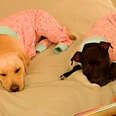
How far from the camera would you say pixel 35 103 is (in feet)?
4.14

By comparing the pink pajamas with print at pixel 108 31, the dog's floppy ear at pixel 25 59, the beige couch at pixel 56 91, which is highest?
the pink pajamas with print at pixel 108 31

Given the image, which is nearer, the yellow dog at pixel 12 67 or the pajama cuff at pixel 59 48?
the yellow dog at pixel 12 67

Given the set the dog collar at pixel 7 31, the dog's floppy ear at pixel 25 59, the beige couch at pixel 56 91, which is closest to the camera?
the beige couch at pixel 56 91

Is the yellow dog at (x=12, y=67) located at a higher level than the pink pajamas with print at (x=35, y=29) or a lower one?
lower

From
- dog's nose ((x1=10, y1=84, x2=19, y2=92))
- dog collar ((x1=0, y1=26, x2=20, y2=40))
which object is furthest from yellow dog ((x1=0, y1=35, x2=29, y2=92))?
dog collar ((x1=0, y1=26, x2=20, y2=40))

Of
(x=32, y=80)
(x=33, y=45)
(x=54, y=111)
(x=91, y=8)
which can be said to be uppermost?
(x=91, y=8)

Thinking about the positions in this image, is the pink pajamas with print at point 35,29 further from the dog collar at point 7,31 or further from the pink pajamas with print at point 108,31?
the pink pajamas with print at point 108,31

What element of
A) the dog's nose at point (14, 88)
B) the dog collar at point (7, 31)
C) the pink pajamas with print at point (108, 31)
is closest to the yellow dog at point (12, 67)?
the dog's nose at point (14, 88)

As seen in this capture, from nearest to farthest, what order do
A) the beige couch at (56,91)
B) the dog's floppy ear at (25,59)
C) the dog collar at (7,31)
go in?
the beige couch at (56,91) < the dog's floppy ear at (25,59) < the dog collar at (7,31)

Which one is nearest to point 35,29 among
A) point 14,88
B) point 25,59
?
point 25,59

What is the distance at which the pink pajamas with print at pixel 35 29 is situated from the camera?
73.6 inches

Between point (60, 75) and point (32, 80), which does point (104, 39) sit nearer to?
point (60, 75)

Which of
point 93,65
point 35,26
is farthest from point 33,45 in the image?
point 93,65

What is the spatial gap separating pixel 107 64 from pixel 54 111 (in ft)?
1.44
